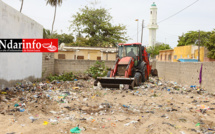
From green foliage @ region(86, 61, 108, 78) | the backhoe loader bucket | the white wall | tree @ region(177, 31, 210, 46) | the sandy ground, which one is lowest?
the sandy ground

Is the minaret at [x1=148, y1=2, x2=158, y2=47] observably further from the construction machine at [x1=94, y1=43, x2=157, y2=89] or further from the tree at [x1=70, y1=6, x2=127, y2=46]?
the construction machine at [x1=94, y1=43, x2=157, y2=89]

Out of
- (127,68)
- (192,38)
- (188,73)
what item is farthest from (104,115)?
(192,38)

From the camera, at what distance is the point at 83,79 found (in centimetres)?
1303

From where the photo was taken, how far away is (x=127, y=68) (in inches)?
386

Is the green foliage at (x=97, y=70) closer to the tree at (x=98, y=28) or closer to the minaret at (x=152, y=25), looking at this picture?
the tree at (x=98, y=28)

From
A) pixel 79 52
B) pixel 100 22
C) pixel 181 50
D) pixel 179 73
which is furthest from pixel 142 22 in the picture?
pixel 179 73

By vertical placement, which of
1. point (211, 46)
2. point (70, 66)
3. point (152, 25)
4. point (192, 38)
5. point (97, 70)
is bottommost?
point (97, 70)

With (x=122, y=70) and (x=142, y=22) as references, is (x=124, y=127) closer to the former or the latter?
(x=122, y=70)

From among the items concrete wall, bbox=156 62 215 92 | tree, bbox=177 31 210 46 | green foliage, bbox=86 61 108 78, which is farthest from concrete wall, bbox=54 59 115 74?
tree, bbox=177 31 210 46

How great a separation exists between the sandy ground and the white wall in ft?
4.33

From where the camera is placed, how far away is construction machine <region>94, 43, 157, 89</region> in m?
9.30

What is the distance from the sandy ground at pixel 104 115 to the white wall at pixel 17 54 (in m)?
1.32

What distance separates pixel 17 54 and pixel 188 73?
26.3 ft

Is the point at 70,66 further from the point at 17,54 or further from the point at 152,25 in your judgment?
the point at 152,25
